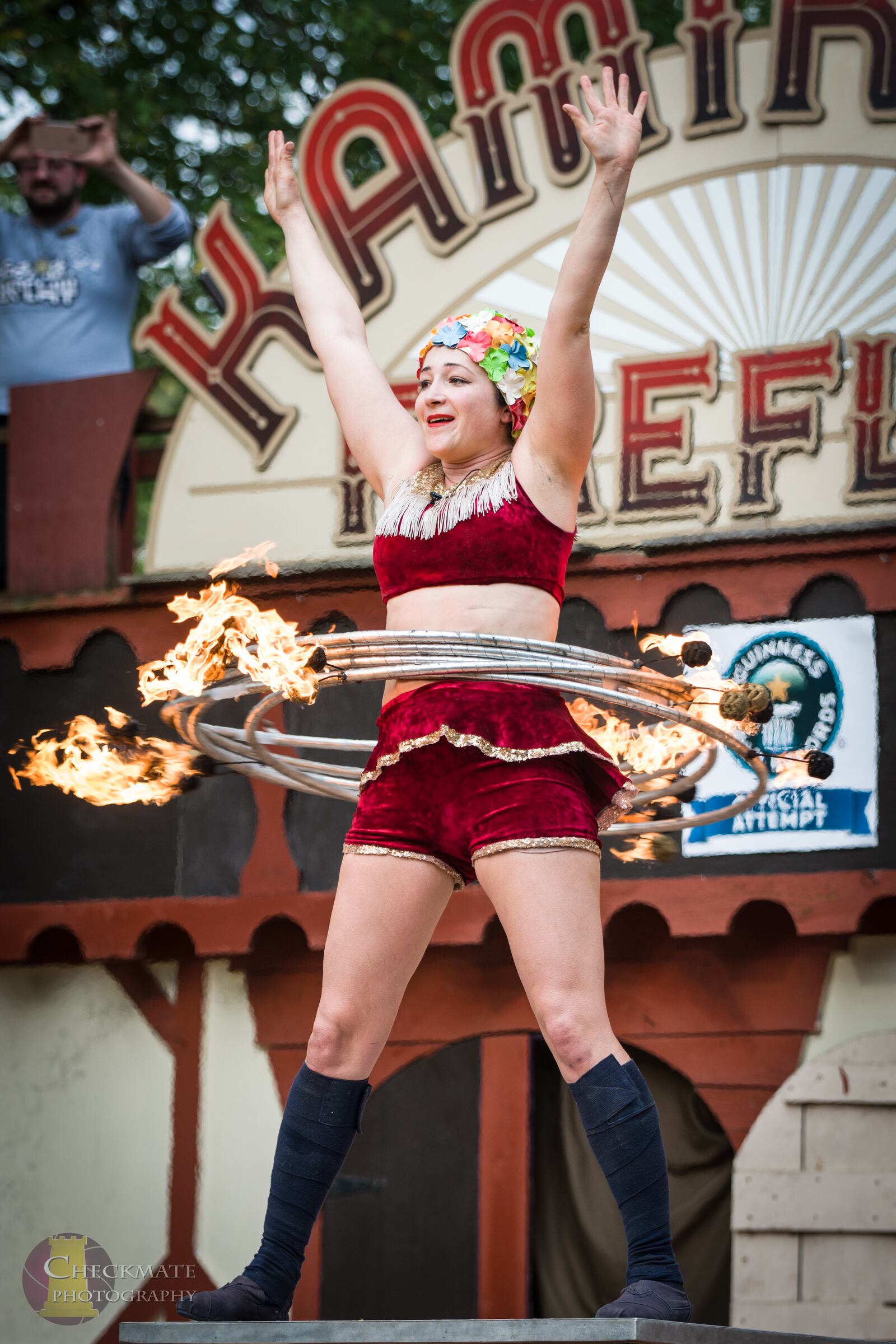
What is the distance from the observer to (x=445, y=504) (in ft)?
13.1

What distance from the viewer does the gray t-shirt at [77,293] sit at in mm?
8312

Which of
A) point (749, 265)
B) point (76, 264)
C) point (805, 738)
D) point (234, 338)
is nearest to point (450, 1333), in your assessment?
point (805, 738)

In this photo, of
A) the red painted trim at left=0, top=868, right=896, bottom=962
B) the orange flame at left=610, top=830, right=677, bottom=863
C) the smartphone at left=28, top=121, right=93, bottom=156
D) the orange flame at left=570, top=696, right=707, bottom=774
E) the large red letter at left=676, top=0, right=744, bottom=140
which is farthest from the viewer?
the smartphone at left=28, top=121, right=93, bottom=156

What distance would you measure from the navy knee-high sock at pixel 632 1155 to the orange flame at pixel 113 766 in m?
1.64

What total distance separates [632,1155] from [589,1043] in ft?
0.80

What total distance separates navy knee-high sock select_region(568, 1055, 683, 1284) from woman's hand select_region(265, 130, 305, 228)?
2.35 meters

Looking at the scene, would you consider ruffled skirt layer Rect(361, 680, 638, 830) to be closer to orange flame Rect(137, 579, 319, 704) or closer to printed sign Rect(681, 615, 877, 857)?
orange flame Rect(137, 579, 319, 704)

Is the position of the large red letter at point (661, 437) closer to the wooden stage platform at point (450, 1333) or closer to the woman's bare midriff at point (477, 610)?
the woman's bare midriff at point (477, 610)

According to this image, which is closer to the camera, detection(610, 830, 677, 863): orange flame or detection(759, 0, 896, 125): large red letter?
detection(610, 830, 677, 863): orange flame

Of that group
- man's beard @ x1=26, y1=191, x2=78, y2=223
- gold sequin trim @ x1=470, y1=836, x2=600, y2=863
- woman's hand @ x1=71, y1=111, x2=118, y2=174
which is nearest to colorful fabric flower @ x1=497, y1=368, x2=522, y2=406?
gold sequin trim @ x1=470, y1=836, x2=600, y2=863

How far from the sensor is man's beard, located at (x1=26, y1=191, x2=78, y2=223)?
865cm

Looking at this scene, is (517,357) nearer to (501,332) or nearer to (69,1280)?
(501,332)

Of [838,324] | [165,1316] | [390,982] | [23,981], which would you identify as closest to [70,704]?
[23,981]

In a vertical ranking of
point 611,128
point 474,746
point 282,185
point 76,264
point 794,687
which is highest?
point 76,264
